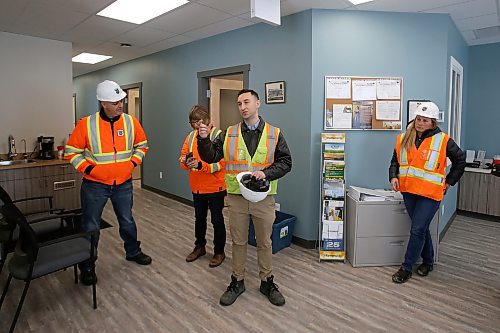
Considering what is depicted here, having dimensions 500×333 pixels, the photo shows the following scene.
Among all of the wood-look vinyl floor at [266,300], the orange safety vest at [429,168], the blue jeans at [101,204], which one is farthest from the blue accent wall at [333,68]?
the blue jeans at [101,204]

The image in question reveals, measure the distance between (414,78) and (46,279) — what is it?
3.89 meters

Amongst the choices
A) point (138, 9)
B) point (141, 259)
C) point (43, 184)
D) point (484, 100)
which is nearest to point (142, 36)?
point (138, 9)

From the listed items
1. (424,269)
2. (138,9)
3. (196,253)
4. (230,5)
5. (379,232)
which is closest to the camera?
(424,269)

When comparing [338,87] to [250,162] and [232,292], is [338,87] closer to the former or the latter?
[250,162]

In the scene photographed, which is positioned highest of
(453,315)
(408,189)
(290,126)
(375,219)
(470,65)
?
(470,65)

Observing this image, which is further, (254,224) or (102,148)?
(102,148)

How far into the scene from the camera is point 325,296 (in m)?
2.65

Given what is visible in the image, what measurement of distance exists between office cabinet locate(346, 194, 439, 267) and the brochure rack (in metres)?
0.12

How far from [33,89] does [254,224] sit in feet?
13.5

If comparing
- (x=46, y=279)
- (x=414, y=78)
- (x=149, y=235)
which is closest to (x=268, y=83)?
(x=414, y=78)

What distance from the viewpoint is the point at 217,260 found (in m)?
3.16

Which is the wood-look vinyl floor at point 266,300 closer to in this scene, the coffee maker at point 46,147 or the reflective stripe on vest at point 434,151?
the reflective stripe on vest at point 434,151

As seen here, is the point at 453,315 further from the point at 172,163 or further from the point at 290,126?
the point at 172,163

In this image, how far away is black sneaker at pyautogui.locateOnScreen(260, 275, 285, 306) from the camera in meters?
2.49
